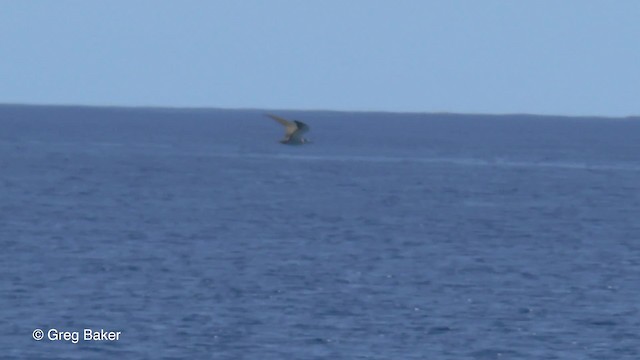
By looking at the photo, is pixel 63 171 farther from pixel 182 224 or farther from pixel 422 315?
pixel 422 315

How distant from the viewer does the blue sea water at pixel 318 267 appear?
31.6 m

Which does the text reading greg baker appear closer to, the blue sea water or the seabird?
the blue sea water

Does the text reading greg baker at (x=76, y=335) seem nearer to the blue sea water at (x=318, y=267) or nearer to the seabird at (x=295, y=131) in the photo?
the blue sea water at (x=318, y=267)

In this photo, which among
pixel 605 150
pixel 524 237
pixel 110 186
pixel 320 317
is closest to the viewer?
pixel 320 317

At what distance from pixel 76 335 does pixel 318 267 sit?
40.9 feet

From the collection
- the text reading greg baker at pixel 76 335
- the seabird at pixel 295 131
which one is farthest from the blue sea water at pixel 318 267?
the seabird at pixel 295 131

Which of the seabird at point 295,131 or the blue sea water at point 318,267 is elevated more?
the seabird at point 295,131

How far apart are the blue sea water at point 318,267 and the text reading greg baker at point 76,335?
0.76 ft

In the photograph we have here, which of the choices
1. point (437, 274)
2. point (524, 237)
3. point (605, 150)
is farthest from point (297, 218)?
point (605, 150)

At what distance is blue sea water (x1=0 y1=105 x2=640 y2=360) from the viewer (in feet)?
104

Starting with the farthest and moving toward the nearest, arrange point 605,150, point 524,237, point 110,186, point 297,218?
point 605,150
point 110,186
point 297,218
point 524,237

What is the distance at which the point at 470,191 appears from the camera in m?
79.8

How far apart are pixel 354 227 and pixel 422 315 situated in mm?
21709

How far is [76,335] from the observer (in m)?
31.1
